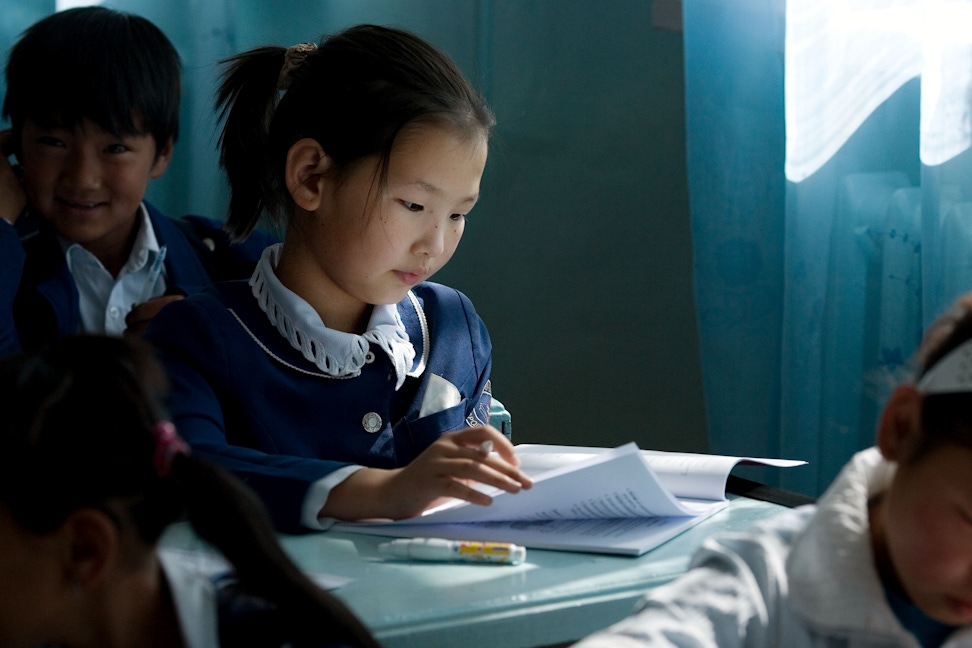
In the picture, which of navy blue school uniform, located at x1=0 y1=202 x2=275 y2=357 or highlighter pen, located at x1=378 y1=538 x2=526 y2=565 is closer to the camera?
highlighter pen, located at x1=378 y1=538 x2=526 y2=565

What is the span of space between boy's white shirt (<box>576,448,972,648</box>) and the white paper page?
33cm

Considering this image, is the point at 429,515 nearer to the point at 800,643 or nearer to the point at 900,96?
the point at 800,643

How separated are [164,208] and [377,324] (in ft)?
3.39

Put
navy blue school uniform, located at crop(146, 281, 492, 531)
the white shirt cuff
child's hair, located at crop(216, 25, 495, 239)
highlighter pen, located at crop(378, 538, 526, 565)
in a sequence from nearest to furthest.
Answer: highlighter pen, located at crop(378, 538, 526, 565) < the white shirt cuff < navy blue school uniform, located at crop(146, 281, 492, 531) < child's hair, located at crop(216, 25, 495, 239)

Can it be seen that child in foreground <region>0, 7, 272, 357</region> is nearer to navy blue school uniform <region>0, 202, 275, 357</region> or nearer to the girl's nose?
navy blue school uniform <region>0, 202, 275, 357</region>

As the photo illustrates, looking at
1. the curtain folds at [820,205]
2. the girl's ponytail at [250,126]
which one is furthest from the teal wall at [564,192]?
the girl's ponytail at [250,126]

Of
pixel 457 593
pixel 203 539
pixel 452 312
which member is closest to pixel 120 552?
pixel 203 539

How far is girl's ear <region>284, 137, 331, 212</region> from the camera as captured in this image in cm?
123

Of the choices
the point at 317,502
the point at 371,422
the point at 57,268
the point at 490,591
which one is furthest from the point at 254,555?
the point at 57,268

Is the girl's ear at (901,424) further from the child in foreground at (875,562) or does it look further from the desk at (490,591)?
the desk at (490,591)

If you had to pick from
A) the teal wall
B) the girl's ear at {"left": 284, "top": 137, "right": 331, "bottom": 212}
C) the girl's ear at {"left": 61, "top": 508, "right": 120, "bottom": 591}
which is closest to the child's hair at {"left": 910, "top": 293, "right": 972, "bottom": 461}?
Result: the girl's ear at {"left": 61, "top": 508, "right": 120, "bottom": 591}

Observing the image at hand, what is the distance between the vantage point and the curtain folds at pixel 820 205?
1.44 metres

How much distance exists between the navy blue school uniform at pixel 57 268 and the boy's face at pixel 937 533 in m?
1.09

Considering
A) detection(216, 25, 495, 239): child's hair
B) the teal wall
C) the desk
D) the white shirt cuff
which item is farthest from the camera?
the teal wall
